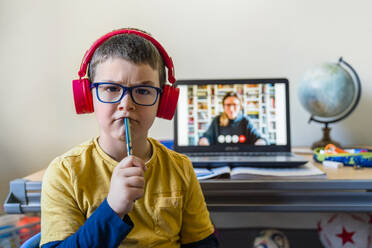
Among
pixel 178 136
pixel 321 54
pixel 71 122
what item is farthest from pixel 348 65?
pixel 71 122

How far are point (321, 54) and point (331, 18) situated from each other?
0.53ft

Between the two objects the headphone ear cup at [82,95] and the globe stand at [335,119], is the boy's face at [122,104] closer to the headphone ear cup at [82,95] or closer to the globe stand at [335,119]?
the headphone ear cup at [82,95]

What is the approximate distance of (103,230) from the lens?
1.89 feet

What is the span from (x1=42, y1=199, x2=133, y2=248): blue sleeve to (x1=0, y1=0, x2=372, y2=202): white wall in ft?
3.27

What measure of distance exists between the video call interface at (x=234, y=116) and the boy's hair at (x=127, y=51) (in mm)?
550

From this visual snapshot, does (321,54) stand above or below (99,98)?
above

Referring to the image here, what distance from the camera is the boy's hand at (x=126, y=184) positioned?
56 cm

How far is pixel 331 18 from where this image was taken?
1483mm

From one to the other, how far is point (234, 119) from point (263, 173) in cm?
32

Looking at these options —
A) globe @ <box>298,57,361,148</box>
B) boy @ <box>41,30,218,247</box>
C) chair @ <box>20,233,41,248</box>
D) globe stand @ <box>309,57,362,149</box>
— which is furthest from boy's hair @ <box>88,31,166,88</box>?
globe stand @ <box>309,57,362,149</box>

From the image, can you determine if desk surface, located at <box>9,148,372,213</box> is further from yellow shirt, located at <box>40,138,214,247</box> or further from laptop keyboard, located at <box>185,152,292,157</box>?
laptop keyboard, located at <box>185,152,292,157</box>

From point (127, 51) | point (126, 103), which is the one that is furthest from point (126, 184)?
point (127, 51)

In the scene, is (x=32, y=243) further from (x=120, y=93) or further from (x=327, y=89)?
(x=327, y=89)

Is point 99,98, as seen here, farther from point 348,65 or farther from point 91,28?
point 348,65
